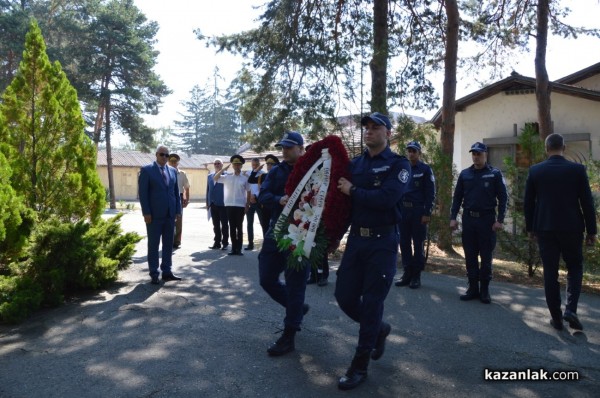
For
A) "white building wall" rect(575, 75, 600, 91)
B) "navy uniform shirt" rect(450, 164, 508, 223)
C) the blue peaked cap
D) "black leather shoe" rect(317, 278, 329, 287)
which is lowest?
"black leather shoe" rect(317, 278, 329, 287)

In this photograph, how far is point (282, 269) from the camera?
470 centimetres

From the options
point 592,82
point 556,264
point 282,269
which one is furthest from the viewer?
point 592,82

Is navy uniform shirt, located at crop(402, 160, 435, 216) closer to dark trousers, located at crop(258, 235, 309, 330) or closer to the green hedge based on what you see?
dark trousers, located at crop(258, 235, 309, 330)

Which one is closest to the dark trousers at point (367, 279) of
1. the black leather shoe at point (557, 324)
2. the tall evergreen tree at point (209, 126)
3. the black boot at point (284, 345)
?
the black boot at point (284, 345)

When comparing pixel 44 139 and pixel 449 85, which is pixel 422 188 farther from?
pixel 449 85

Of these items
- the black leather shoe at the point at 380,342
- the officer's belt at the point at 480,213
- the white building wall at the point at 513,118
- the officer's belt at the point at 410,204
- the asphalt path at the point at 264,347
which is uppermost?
the white building wall at the point at 513,118

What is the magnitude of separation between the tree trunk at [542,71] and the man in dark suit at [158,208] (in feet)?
29.9

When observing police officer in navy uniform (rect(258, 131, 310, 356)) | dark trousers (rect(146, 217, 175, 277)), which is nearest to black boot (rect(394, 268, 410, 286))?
police officer in navy uniform (rect(258, 131, 310, 356))

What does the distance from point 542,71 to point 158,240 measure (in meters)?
9.98

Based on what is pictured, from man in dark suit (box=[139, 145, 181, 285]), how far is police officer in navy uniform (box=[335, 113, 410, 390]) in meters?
3.97

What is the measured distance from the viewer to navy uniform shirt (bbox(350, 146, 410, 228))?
374cm

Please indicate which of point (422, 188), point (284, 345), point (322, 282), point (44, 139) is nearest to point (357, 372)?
point (284, 345)

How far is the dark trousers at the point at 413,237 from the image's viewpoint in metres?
7.23

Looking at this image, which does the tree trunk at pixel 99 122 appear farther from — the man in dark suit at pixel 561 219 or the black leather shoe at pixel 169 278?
the man in dark suit at pixel 561 219
